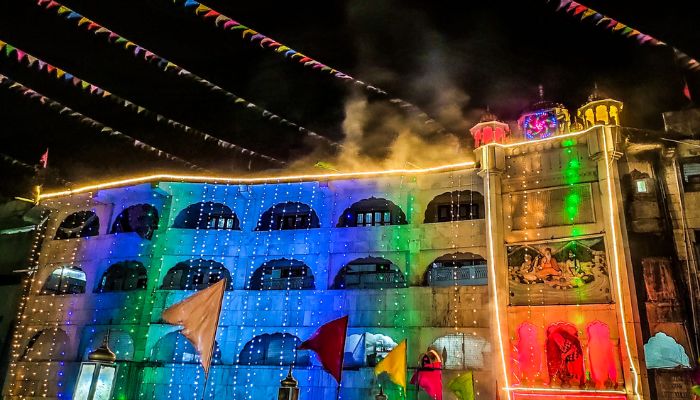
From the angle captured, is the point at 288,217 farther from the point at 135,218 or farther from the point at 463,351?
the point at 463,351

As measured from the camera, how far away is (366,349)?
2284cm

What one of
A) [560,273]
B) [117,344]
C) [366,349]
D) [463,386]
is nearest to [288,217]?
[366,349]

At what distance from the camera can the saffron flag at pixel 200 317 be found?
9.71 metres

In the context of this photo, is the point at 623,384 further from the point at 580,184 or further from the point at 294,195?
the point at 294,195

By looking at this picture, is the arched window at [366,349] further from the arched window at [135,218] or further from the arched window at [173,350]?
the arched window at [135,218]

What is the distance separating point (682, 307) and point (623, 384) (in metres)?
4.05

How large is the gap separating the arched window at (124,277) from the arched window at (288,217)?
719 cm

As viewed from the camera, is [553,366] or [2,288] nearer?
[553,366]

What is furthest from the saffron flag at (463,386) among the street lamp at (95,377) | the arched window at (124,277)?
the arched window at (124,277)

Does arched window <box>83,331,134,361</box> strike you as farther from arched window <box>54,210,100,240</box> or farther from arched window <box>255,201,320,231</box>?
arched window <box>255,201,320,231</box>

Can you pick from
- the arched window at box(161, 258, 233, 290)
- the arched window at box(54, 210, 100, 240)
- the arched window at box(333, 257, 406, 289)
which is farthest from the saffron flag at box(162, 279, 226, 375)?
the arched window at box(54, 210, 100, 240)

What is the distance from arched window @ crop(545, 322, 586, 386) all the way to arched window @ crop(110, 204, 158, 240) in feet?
67.3

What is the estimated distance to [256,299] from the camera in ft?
76.9

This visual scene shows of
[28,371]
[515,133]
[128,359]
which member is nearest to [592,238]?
[515,133]
